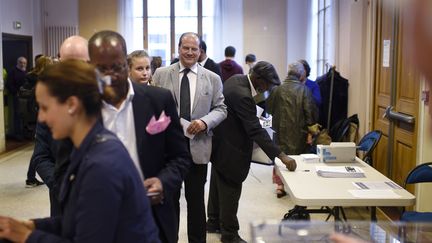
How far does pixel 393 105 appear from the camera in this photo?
4.55 m

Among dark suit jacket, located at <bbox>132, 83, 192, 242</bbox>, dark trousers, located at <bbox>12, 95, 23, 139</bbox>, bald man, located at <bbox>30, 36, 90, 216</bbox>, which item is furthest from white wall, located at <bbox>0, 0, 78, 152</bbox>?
dark suit jacket, located at <bbox>132, 83, 192, 242</bbox>

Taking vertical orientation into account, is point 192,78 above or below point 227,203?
above

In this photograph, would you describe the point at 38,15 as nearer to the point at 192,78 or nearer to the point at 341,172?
the point at 192,78

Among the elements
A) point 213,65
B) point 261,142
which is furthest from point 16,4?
point 261,142

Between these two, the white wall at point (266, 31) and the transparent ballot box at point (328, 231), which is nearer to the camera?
the transparent ballot box at point (328, 231)

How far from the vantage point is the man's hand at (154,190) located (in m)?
1.75

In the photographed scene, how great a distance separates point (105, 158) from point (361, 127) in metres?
4.58

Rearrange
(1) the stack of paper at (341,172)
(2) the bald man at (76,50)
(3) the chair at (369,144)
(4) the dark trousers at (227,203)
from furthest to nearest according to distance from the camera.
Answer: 1. (3) the chair at (369,144)
2. (4) the dark trousers at (227,203)
3. (1) the stack of paper at (341,172)
4. (2) the bald man at (76,50)

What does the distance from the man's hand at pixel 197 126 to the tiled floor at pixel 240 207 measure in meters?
1.11

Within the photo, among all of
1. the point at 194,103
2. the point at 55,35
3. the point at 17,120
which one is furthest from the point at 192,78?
the point at 55,35

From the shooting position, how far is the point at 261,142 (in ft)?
11.6

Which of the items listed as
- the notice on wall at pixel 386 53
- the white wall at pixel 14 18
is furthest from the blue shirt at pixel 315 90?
the white wall at pixel 14 18

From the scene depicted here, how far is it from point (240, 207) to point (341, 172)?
1.95 m

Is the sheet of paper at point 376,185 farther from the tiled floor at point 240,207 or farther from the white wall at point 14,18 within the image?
the white wall at point 14,18
